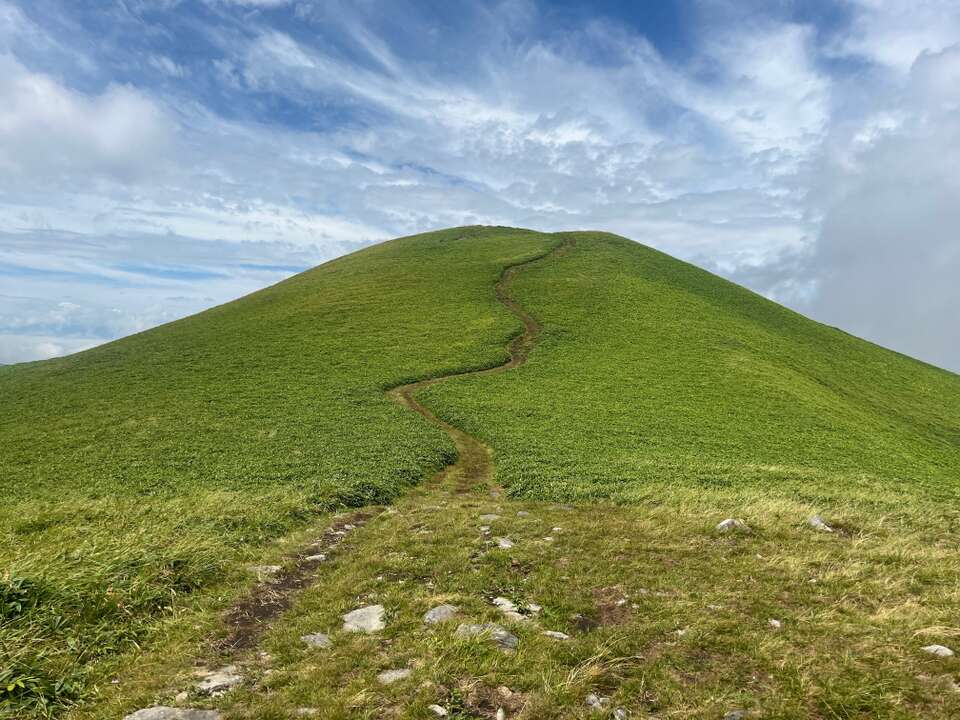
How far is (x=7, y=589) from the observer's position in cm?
973

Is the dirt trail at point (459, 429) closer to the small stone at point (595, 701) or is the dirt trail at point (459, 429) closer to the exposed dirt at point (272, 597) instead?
the exposed dirt at point (272, 597)

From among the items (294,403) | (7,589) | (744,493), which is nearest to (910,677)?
(744,493)

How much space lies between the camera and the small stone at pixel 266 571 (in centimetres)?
1247

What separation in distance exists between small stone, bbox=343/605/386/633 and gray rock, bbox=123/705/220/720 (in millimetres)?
2729

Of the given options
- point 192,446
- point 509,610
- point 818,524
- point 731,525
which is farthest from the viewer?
point 192,446

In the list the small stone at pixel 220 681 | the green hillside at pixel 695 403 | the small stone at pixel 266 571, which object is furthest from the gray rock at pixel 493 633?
the green hillside at pixel 695 403

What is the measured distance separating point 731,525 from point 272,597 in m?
12.4

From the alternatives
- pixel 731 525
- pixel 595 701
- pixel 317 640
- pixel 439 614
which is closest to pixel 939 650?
pixel 595 701

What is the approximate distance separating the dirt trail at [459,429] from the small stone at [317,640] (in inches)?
501

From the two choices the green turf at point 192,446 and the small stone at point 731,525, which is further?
the small stone at point 731,525

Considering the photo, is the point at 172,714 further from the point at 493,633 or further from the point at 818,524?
the point at 818,524

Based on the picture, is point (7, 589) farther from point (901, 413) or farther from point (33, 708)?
point (901, 413)

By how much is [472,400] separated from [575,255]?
5556 centimetres

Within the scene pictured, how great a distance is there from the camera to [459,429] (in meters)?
31.5
